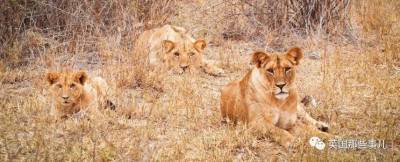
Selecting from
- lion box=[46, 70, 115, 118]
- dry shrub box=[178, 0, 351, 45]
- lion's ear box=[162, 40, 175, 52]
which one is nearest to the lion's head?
lion's ear box=[162, 40, 175, 52]

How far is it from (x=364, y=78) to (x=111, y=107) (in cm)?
280

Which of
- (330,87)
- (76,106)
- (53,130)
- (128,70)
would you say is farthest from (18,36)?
(330,87)

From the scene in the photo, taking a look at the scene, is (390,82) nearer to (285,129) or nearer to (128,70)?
(285,129)

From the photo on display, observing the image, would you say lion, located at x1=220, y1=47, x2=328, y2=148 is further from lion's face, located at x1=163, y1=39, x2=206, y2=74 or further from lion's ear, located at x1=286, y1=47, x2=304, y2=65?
lion's face, located at x1=163, y1=39, x2=206, y2=74

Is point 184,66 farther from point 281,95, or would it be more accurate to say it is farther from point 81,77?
point 281,95

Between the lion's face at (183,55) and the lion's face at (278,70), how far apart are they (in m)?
2.71

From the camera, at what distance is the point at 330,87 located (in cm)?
688

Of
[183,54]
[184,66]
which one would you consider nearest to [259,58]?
[184,66]

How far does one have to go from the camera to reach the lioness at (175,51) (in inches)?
328

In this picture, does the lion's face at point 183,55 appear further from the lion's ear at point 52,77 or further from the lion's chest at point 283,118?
the lion's chest at point 283,118

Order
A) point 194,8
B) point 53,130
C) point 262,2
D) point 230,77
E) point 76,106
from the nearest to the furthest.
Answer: point 53,130
point 76,106
point 230,77
point 262,2
point 194,8

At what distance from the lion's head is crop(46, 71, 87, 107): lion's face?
2.31 m

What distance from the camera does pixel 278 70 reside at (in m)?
5.54

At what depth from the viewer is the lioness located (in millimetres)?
8328
